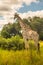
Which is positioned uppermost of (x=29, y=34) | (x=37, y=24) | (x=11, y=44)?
(x=29, y=34)

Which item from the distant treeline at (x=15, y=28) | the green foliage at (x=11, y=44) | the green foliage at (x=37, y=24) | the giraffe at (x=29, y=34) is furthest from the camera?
the green foliage at (x=37, y=24)

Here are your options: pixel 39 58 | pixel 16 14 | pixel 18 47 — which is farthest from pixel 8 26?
pixel 39 58

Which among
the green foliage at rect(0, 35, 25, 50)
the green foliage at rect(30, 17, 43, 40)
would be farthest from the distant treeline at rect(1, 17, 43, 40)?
the green foliage at rect(0, 35, 25, 50)

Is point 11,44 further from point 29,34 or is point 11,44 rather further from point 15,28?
point 15,28

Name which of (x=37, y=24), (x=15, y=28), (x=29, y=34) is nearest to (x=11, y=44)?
(x=29, y=34)

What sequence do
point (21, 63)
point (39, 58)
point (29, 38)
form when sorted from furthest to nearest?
point (29, 38)
point (39, 58)
point (21, 63)

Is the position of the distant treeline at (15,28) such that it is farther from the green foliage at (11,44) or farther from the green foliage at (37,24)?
the green foliage at (11,44)

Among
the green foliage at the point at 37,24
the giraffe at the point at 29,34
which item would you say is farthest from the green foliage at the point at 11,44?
the green foliage at the point at 37,24

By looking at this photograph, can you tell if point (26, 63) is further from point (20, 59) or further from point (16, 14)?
point (16, 14)

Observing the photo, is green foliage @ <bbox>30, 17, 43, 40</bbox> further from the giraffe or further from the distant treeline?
the giraffe

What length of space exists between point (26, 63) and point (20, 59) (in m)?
0.26

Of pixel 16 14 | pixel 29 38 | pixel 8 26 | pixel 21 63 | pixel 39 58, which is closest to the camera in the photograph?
pixel 21 63

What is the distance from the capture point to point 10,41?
752 cm

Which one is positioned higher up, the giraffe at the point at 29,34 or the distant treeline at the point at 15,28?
the giraffe at the point at 29,34
